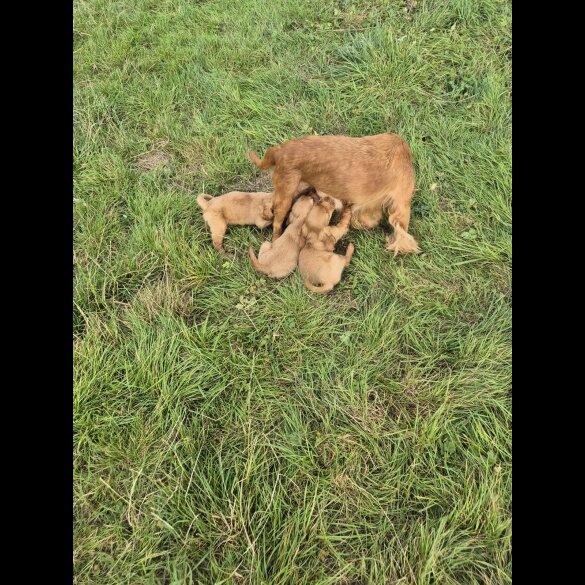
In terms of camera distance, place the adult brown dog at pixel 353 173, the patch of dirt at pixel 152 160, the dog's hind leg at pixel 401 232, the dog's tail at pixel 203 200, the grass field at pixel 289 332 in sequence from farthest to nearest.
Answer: the patch of dirt at pixel 152 160 < the dog's tail at pixel 203 200 < the dog's hind leg at pixel 401 232 < the adult brown dog at pixel 353 173 < the grass field at pixel 289 332

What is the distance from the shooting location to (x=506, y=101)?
12.6ft

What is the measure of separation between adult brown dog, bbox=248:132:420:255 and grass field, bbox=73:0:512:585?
25 centimetres

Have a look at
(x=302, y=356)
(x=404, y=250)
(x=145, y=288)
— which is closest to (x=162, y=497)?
(x=302, y=356)

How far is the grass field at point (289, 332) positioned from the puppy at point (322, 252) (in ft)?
0.36

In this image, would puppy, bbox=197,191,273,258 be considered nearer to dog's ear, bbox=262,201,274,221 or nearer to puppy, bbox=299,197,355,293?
dog's ear, bbox=262,201,274,221

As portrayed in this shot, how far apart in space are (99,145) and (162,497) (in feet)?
10.3

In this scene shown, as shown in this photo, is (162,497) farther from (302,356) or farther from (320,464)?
(302,356)

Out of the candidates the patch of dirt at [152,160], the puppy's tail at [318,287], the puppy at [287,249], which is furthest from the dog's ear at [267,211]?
the patch of dirt at [152,160]

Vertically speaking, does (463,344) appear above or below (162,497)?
above

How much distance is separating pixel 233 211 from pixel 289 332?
3.36 feet

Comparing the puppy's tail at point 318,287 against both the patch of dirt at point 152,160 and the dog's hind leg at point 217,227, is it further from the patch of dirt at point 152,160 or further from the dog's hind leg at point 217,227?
the patch of dirt at point 152,160

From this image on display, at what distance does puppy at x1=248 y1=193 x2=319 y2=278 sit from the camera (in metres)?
2.93

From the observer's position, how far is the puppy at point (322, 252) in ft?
9.46

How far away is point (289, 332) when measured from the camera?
2748 mm
